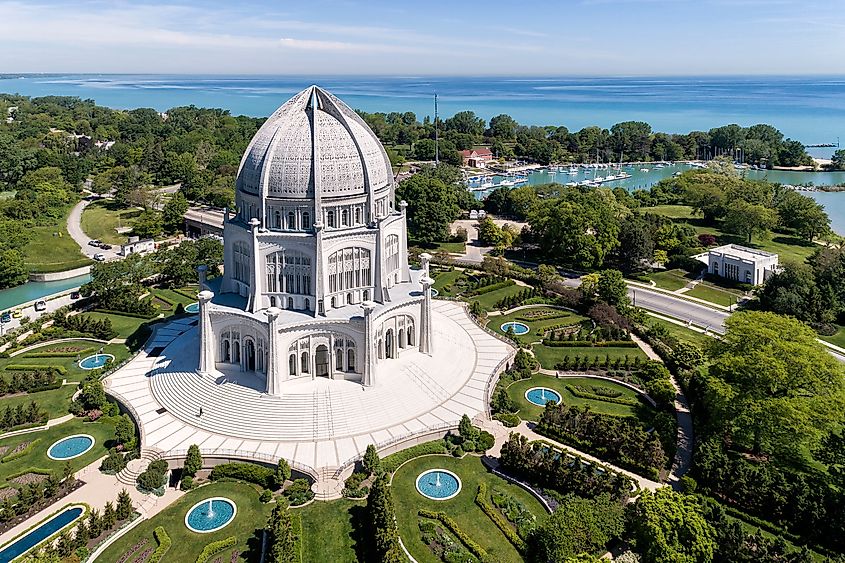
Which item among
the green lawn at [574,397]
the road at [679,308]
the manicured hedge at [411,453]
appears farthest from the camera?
the road at [679,308]

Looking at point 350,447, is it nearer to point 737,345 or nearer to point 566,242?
point 737,345

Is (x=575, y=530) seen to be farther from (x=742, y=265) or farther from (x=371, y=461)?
(x=742, y=265)

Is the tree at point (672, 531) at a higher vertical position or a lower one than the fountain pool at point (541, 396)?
higher

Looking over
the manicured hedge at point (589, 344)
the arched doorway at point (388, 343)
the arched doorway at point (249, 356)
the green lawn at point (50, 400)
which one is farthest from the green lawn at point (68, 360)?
the manicured hedge at point (589, 344)

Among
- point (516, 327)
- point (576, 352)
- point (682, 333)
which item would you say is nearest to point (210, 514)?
point (576, 352)

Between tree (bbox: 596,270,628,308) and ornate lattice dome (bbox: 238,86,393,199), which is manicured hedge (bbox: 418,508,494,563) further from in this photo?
tree (bbox: 596,270,628,308)

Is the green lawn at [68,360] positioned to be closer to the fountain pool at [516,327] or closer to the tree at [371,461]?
the tree at [371,461]

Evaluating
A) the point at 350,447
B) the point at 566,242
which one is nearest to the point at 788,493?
the point at 350,447

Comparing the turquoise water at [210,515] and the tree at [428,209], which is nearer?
the turquoise water at [210,515]
